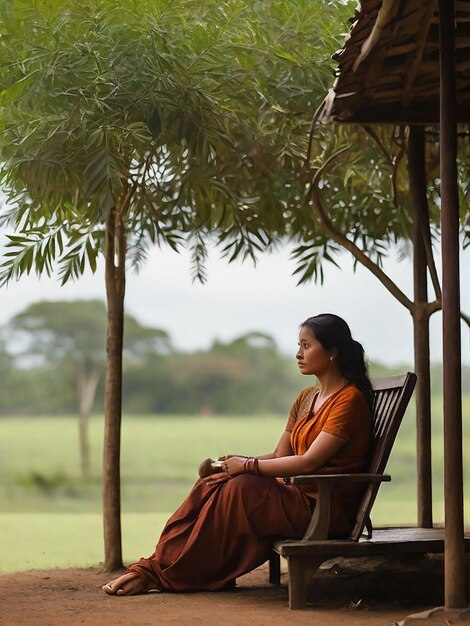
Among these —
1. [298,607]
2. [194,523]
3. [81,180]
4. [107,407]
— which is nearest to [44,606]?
[194,523]

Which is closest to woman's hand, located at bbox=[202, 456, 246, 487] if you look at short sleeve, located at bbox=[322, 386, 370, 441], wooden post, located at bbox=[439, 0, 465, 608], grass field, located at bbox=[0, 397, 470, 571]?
short sleeve, located at bbox=[322, 386, 370, 441]

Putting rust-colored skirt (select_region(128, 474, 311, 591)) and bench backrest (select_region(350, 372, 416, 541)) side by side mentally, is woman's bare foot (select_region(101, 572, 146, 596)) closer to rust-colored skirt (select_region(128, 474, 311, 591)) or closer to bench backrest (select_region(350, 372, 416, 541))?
rust-colored skirt (select_region(128, 474, 311, 591))

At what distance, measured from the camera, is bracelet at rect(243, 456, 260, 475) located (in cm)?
482

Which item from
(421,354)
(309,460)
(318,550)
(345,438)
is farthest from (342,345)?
(421,354)

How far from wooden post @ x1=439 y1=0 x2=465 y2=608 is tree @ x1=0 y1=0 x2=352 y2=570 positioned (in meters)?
1.83

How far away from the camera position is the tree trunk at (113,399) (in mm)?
6184

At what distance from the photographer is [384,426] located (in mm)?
4781

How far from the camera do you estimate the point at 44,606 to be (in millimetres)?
4730

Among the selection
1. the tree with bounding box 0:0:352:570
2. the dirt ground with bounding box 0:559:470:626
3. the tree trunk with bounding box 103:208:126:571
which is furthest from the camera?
the tree trunk with bounding box 103:208:126:571

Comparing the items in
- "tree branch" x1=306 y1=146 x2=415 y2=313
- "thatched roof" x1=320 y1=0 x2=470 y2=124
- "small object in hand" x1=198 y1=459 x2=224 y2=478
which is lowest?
"small object in hand" x1=198 y1=459 x2=224 y2=478

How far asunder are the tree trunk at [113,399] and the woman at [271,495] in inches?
48.2

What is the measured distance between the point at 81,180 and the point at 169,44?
919mm

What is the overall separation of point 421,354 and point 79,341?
15506 millimetres

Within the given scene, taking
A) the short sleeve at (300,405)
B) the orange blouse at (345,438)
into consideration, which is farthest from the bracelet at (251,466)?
the short sleeve at (300,405)
